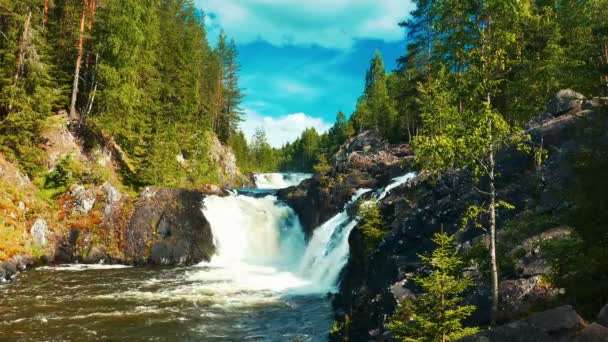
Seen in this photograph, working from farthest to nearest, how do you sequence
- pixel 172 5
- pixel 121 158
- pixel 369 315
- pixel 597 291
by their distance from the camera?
pixel 172 5, pixel 121 158, pixel 369 315, pixel 597 291

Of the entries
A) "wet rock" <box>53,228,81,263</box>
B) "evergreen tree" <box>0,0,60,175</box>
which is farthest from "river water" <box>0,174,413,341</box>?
"evergreen tree" <box>0,0,60,175</box>

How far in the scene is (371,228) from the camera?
19.7 metres

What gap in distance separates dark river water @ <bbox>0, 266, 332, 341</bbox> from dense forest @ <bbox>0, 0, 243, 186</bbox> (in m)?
11.4

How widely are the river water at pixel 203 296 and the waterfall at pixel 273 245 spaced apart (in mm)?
88

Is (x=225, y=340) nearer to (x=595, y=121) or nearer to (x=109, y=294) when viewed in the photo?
(x=109, y=294)

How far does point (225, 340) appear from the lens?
50.6 feet

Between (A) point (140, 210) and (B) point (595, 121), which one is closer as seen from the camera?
(B) point (595, 121)

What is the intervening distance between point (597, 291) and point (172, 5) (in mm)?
58514

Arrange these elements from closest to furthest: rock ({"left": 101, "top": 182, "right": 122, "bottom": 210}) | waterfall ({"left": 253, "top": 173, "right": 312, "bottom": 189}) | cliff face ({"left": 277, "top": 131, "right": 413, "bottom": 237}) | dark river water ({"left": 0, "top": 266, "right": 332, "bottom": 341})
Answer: dark river water ({"left": 0, "top": 266, "right": 332, "bottom": 341}) < rock ({"left": 101, "top": 182, "right": 122, "bottom": 210}) < cliff face ({"left": 277, "top": 131, "right": 413, "bottom": 237}) < waterfall ({"left": 253, "top": 173, "right": 312, "bottom": 189})

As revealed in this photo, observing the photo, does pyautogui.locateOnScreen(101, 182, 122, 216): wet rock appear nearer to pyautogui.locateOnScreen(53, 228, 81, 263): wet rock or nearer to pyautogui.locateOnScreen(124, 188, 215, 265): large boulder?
pyautogui.locateOnScreen(124, 188, 215, 265): large boulder

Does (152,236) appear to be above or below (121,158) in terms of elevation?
below

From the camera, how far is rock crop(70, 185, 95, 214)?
28.3 m

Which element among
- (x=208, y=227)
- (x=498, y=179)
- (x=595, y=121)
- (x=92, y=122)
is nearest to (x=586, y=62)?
(x=595, y=121)

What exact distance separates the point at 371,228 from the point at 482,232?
6.36 metres
